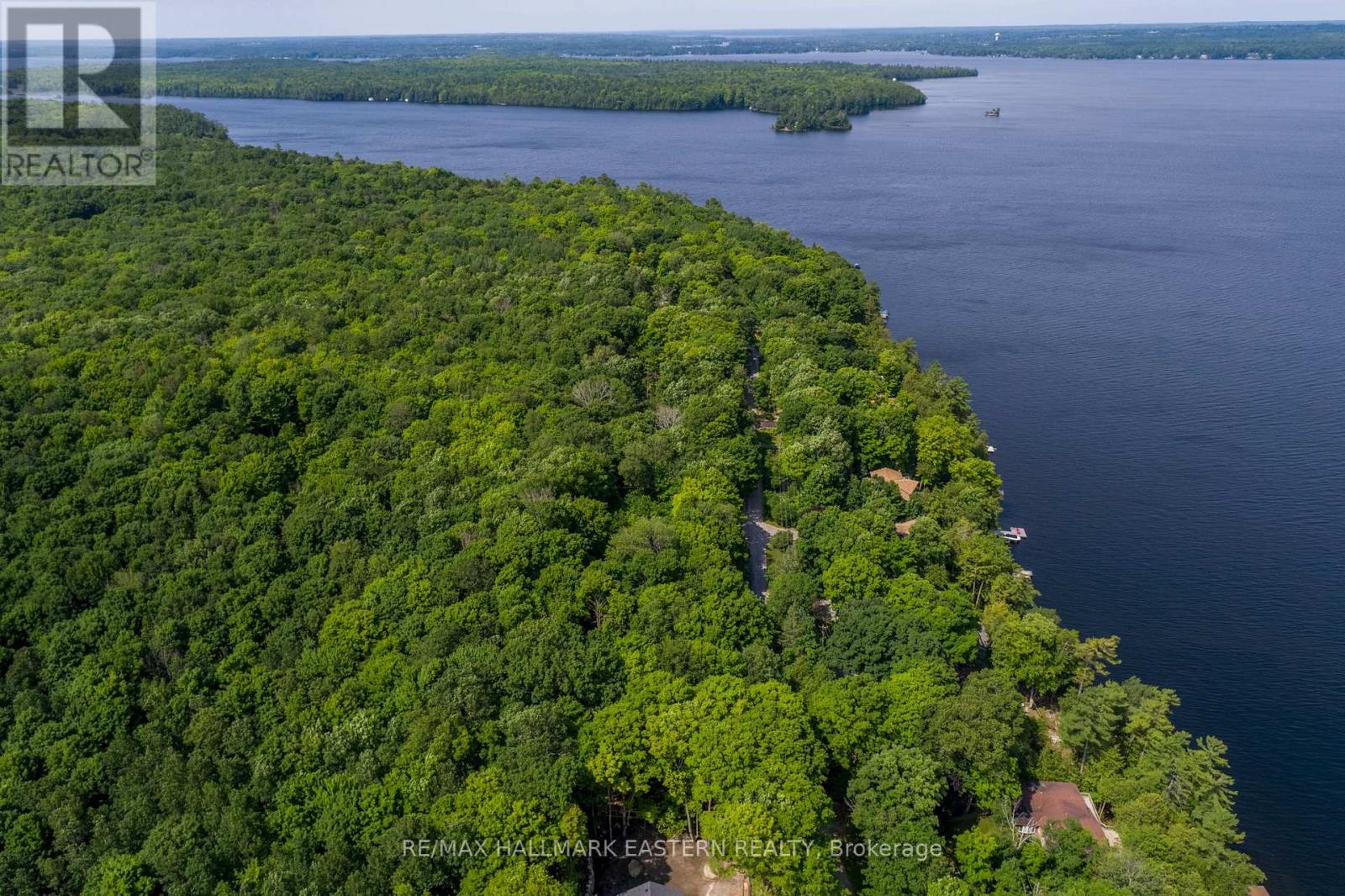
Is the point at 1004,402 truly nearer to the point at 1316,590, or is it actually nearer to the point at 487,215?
the point at 1316,590

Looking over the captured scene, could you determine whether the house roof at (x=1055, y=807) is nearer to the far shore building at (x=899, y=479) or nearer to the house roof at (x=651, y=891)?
the house roof at (x=651, y=891)

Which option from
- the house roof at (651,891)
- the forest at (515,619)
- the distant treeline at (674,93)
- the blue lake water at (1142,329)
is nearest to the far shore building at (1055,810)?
the forest at (515,619)

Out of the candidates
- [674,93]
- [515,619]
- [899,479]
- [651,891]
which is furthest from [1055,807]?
[674,93]

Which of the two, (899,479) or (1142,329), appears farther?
(1142,329)

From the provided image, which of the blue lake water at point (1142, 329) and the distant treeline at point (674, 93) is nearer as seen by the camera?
the blue lake water at point (1142, 329)

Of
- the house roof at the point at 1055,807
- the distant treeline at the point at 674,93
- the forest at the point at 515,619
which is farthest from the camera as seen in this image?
the distant treeline at the point at 674,93

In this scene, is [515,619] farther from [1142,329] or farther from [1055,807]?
[1142,329]
